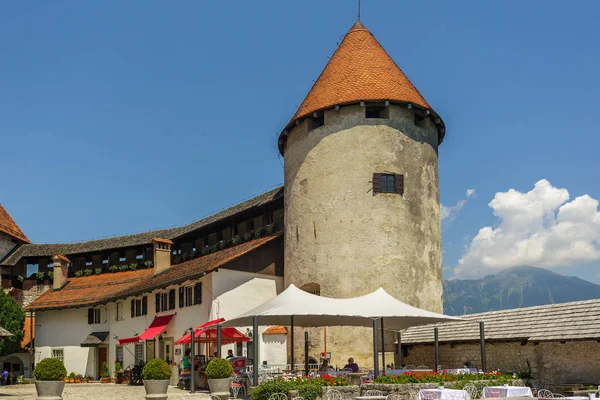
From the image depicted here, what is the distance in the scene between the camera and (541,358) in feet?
76.1

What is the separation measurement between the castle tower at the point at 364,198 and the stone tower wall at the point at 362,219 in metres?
0.05

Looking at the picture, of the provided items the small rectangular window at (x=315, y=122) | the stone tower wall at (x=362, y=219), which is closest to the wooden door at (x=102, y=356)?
the stone tower wall at (x=362, y=219)

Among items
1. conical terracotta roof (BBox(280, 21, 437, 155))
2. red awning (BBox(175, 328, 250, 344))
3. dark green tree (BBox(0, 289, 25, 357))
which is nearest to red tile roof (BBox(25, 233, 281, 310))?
dark green tree (BBox(0, 289, 25, 357))

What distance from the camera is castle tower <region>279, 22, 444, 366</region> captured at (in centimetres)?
3155

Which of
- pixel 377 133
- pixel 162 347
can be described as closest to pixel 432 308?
pixel 377 133

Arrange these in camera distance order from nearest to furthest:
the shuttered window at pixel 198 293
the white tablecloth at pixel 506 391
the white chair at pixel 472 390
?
the white tablecloth at pixel 506 391
the white chair at pixel 472 390
the shuttered window at pixel 198 293

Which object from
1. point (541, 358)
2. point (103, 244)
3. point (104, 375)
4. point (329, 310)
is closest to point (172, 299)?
point (104, 375)

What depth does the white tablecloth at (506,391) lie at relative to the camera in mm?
18516

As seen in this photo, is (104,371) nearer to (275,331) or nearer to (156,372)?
(275,331)

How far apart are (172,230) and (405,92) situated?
26221 millimetres

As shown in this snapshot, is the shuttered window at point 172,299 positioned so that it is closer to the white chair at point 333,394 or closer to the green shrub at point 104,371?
the green shrub at point 104,371

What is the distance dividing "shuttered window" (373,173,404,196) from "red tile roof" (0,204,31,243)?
3642cm

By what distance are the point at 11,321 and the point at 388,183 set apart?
30.0 metres

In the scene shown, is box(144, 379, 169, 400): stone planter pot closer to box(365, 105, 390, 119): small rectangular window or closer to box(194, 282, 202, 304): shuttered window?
box(194, 282, 202, 304): shuttered window
